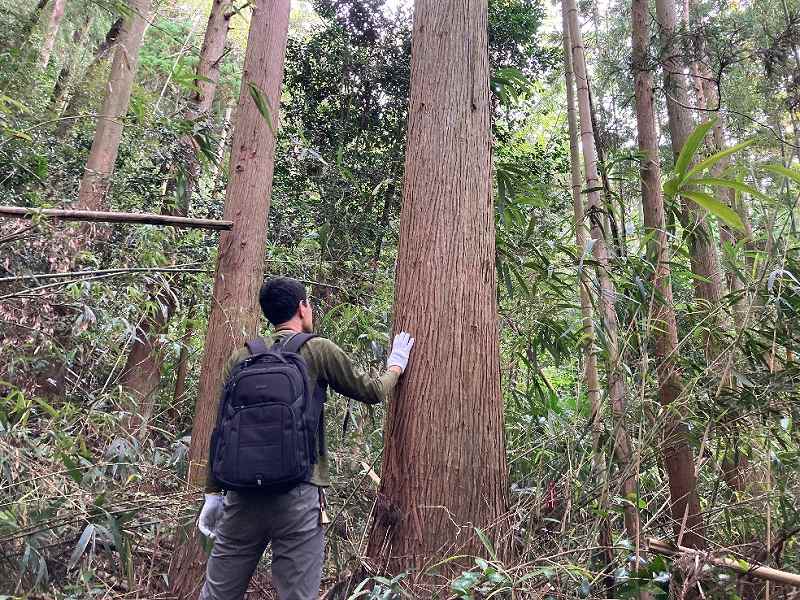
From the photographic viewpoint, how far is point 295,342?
8.13 feet

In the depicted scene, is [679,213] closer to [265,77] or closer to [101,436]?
[265,77]

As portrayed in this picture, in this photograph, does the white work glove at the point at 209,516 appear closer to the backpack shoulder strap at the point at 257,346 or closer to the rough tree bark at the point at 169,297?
the backpack shoulder strap at the point at 257,346

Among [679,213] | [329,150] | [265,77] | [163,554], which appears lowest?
[163,554]

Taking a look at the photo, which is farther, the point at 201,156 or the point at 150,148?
the point at 150,148

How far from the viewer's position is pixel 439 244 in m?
2.75

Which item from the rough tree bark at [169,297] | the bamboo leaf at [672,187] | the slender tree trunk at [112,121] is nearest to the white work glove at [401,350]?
the bamboo leaf at [672,187]

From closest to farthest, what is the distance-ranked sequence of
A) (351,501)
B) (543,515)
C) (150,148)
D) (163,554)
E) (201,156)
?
(543,515) → (351,501) → (163,554) → (201,156) → (150,148)

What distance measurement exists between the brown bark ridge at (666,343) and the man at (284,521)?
1.26 metres

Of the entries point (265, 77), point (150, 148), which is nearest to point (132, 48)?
point (150, 148)

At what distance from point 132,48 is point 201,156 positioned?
10.1 ft

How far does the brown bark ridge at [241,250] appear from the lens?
3457 millimetres

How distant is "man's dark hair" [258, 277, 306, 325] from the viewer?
258 cm

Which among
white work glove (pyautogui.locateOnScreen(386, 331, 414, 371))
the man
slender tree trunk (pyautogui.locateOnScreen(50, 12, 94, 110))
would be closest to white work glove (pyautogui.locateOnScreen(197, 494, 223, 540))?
the man

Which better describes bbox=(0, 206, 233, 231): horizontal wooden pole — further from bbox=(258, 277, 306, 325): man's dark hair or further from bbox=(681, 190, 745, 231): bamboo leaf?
bbox=(681, 190, 745, 231): bamboo leaf
